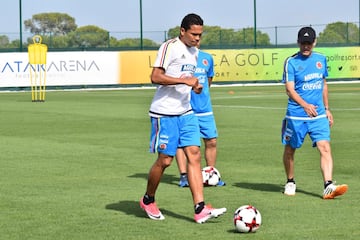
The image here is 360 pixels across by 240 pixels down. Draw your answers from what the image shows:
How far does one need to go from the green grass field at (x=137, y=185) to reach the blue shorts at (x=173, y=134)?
28.8 inches

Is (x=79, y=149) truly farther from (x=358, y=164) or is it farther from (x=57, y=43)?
(x=57, y=43)

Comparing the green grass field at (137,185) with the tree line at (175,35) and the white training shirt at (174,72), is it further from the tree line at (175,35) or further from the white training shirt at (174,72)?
the tree line at (175,35)

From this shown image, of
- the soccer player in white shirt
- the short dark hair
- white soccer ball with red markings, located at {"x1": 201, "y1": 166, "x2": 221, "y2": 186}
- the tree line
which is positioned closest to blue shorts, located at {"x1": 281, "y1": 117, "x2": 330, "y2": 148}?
white soccer ball with red markings, located at {"x1": 201, "y1": 166, "x2": 221, "y2": 186}

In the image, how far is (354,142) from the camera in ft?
57.9

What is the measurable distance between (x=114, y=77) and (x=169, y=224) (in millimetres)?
38747

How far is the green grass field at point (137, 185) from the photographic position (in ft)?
29.7

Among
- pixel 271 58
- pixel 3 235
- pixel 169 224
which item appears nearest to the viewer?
pixel 3 235

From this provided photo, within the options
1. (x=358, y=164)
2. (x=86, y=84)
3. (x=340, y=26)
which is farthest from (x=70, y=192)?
(x=340, y=26)

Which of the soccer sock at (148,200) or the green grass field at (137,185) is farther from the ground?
the soccer sock at (148,200)

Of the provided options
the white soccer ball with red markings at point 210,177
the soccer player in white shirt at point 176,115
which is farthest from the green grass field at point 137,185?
the soccer player in white shirt at point 176,115

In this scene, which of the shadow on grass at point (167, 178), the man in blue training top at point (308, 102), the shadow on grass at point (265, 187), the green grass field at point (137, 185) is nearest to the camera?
the green grass field at point (137, 185)

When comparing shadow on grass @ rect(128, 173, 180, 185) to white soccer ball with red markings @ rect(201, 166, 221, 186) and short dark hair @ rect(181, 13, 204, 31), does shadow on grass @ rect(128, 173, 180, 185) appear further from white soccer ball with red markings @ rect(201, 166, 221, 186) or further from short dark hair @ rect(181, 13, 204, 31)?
short dark hair @ rect(181, 13, 204, 31)

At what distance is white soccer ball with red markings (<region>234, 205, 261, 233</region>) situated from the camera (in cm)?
876

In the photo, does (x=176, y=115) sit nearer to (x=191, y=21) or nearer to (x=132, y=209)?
(x=191, y=21)
